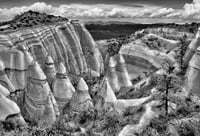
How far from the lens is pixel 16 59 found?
18.1m

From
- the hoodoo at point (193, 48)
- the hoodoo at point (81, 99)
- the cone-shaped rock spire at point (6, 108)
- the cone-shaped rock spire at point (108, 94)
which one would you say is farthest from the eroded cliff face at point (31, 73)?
the hoodoo at point (193, 48)

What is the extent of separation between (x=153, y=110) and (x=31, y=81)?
1158cm

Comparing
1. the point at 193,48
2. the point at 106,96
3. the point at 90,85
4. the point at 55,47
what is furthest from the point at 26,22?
the point at 193,48

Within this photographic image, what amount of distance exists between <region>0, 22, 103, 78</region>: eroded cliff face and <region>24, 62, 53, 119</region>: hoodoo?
1.63m

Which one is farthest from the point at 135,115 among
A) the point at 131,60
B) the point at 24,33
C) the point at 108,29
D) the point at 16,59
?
the point at 108,29

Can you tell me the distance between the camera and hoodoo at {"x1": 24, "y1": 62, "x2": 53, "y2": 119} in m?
17.3

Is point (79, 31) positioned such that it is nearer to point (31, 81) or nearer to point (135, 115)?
point (31, 81)

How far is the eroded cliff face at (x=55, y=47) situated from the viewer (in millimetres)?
18172

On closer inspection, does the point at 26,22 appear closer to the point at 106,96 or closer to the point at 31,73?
the point at 31,73

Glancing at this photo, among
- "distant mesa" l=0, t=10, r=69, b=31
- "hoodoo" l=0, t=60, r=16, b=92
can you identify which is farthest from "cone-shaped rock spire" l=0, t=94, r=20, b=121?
"distant mesa" l=0, t=10, r=69, b=31

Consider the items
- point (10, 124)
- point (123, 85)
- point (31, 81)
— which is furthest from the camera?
point (123, 85)

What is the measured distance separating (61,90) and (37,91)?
2.36 meters

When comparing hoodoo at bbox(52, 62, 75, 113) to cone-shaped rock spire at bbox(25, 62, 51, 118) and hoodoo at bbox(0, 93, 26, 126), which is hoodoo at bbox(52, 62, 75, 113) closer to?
cone-shaped rock spire at bbox(25, 62, 51, 118)

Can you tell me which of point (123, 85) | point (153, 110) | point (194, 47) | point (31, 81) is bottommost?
point (123, 85)
